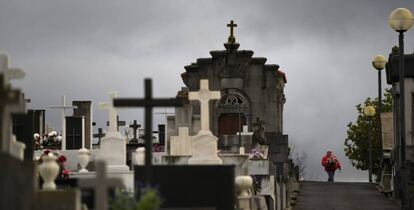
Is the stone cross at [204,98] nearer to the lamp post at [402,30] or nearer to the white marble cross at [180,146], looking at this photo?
the white marble cross at [180,146]

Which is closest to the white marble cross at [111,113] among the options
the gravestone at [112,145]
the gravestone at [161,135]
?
the gravestone at [112,145]

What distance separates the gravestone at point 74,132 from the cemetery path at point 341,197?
5.99m

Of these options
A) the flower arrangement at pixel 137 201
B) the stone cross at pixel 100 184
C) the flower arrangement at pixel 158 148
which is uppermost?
the flower arrangement at pixel 158 148

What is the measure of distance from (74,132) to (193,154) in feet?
48.2

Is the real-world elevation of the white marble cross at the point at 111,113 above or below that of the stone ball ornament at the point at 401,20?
below

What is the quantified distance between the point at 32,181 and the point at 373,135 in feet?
142

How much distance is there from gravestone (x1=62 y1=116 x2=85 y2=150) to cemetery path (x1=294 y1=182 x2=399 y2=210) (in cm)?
599

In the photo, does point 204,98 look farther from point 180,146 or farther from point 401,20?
point 401,20

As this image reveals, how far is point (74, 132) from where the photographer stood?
141 ft

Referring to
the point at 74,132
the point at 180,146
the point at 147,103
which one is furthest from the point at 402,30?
the point at 147,103

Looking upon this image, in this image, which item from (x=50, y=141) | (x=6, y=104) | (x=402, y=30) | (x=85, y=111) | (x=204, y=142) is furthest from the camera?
(x=85, y=111)

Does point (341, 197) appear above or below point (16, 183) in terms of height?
below

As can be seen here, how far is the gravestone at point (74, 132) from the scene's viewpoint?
42.3m

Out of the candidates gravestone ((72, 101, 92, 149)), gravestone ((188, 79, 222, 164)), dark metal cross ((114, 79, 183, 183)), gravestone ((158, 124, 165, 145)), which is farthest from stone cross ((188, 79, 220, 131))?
gravestone ((158, 124, 165, 145))
